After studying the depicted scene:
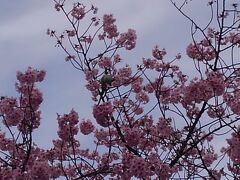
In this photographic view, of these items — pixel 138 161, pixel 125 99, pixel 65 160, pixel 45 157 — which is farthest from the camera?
pixel 125 99

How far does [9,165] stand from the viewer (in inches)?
255

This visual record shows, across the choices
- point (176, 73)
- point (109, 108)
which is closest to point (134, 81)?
point (176, 73)

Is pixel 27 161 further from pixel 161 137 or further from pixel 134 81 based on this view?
pixel 134 81

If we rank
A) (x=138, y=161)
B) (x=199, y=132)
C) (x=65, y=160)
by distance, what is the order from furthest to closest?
(x=65, y=160)
(x=199, y=132)
(x=138, y=161)

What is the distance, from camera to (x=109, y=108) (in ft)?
22.1

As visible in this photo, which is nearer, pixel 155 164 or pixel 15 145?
pixel 155 164

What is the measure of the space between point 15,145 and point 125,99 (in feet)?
7.93

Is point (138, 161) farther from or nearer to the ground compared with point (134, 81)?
nearer to the ground

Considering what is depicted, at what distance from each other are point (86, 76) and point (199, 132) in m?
2.34

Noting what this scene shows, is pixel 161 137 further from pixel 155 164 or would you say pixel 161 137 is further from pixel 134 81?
pixel 134 81

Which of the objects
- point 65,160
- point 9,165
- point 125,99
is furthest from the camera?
point 125,99

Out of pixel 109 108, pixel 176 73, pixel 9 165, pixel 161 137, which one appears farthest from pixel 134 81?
pixel 9 165

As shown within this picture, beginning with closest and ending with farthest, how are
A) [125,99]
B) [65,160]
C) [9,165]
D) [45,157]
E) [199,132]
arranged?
[9,165]
[45,157]
[199,132]
[65,160]
[125,99]

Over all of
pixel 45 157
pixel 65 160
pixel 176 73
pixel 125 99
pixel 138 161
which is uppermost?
pixel 176 73
